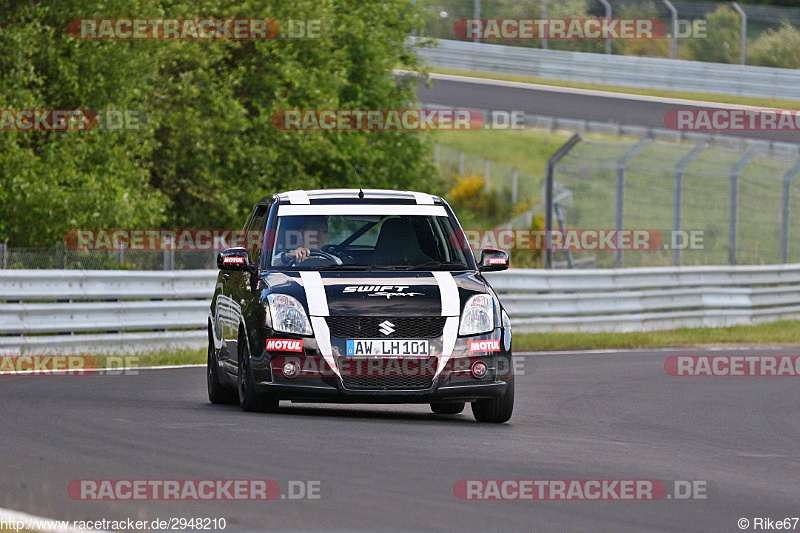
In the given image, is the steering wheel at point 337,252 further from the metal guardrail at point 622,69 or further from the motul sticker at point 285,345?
the metal guardrail at point 622,69

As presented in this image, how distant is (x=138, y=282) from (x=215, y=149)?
8860 millimetres

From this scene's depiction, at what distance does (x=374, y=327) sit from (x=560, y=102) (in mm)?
35605

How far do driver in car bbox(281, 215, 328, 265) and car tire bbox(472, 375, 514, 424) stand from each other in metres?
1.68

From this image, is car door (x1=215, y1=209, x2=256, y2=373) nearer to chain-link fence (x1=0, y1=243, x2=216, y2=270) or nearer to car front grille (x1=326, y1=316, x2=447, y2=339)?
car front grille (x1=326, y1=316, x2=447, y2=339)

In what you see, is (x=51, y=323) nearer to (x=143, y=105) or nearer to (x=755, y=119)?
(x=143, y=105)

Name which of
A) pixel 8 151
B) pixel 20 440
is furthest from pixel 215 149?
pixel 20 440

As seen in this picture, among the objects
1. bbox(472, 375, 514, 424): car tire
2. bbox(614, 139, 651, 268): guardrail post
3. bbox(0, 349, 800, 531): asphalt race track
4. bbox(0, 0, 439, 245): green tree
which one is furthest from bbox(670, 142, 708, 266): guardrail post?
bbox(472, 375, 514, 424): car tire

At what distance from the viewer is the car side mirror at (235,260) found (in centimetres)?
1088

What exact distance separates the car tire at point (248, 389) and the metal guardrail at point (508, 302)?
6.00 meters

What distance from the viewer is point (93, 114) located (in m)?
22.2

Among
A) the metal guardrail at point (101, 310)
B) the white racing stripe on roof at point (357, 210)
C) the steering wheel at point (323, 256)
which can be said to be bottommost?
the metal guardrail at point (101, 310)

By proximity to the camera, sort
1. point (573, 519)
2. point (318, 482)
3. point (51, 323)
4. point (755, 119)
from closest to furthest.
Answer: point (573, 519) < point (318, 482) < point (51, 323) < point (755, 119)

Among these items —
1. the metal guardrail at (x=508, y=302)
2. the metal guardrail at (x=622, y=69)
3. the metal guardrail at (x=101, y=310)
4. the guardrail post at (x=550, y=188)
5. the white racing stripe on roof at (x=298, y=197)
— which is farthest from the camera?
the metal guardrail at (x=622, y=69)

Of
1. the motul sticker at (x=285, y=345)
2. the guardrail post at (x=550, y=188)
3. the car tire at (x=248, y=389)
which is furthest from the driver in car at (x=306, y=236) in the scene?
the guardrail post at (x=550, y=188)
